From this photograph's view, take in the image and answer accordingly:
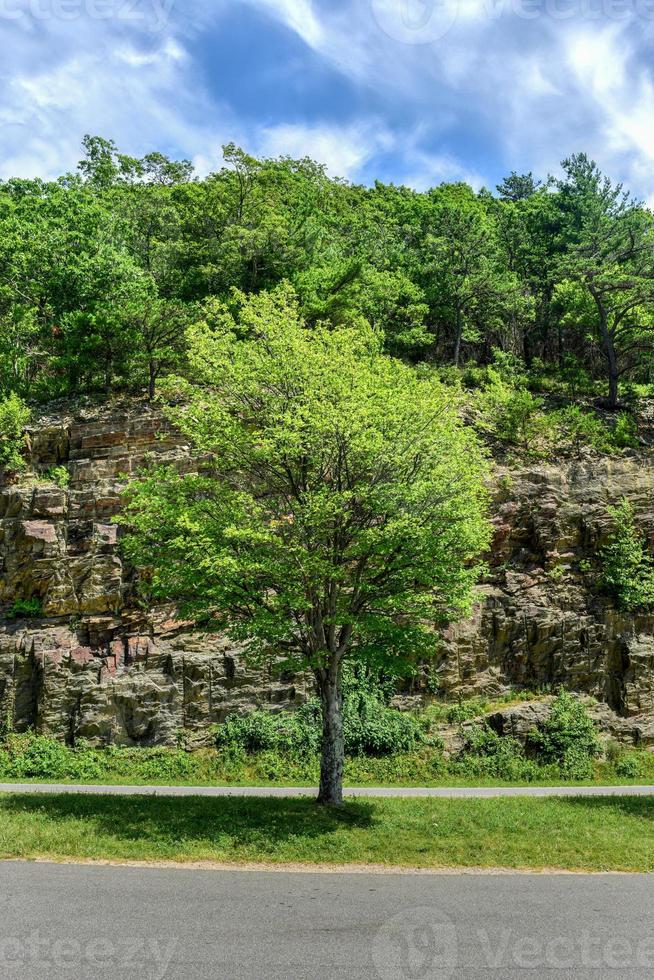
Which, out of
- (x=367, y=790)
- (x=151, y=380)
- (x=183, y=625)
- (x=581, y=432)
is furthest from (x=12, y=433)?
(x=581, y=432)

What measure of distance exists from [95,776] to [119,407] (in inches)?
651

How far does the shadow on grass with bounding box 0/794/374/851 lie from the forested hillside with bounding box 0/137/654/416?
1959 cm

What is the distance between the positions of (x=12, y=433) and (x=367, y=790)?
2073 centimetres

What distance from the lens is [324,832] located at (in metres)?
13.0

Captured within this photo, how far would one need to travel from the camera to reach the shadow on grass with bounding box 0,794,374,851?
12.6 m

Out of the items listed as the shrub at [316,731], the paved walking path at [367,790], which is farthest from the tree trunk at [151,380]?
Answer: the paved walking path at [367,790]

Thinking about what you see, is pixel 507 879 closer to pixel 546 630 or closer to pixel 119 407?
pixel 546 630

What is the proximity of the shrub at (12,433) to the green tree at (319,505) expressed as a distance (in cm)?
1535

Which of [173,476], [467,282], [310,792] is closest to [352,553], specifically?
[173,476]

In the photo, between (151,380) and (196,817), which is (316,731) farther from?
(151,380)

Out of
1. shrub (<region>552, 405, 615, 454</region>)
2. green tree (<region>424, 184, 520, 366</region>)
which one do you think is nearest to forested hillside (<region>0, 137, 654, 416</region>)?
green tree (<region>424, 184, 520, 366</region>)

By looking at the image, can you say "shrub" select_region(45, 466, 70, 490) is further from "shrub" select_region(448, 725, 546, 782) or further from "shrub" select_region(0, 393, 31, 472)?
"shrub" select_region(448, 725, 546, 782)

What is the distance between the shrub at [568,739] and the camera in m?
22.2

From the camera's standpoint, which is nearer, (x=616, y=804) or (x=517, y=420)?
(x=616, y=804)
